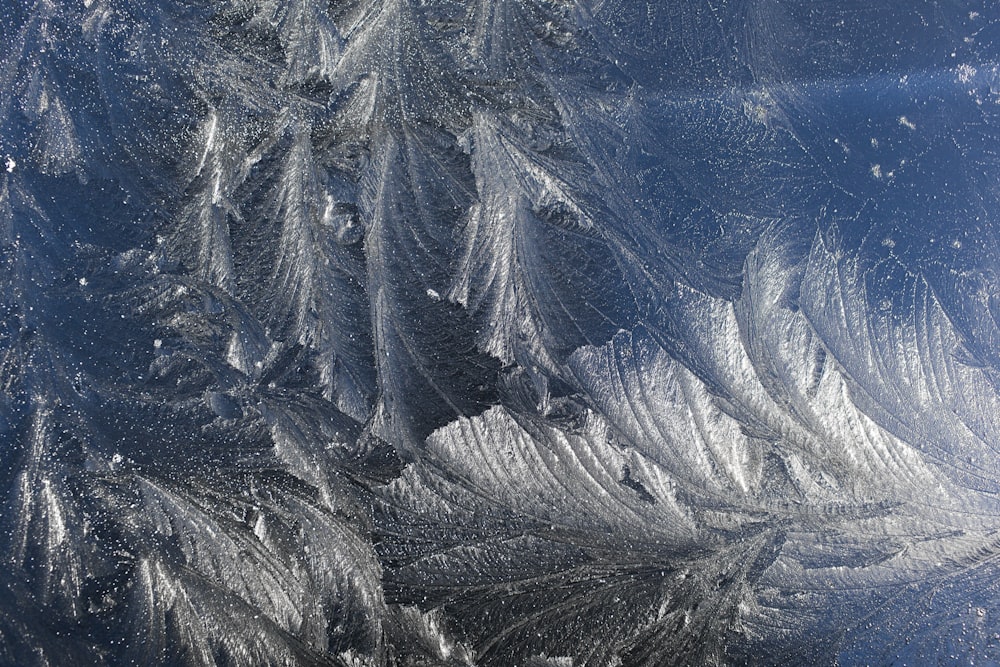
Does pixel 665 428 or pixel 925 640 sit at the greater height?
pixel 665 428

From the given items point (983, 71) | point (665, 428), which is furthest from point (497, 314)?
point (983, 71)

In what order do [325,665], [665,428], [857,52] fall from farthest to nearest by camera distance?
1. [857,52]
2. [665,428]
3. [325,665]

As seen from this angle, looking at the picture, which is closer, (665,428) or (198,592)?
(198,592)

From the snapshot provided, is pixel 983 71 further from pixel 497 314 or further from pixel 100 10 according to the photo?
pixel 100 10

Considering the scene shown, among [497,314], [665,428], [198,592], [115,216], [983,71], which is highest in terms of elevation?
[983,71]

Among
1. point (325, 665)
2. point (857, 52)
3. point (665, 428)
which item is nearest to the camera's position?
point (325, 665)

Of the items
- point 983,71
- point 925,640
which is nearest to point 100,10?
point 983,71

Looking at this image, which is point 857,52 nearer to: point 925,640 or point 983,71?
point 983,71
